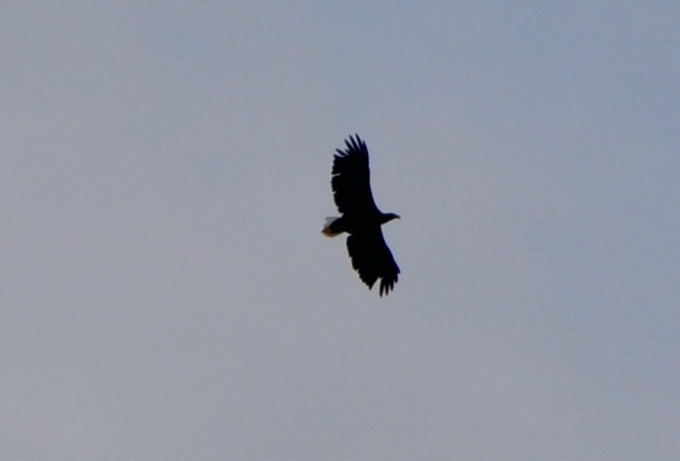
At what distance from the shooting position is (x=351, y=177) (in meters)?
48.8

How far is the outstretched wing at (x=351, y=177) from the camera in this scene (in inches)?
1919

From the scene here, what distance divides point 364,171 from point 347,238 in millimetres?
1870

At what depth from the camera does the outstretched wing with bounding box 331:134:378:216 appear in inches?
1919

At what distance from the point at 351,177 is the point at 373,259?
7.89 feet

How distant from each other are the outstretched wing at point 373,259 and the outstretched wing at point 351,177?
1.06 metres

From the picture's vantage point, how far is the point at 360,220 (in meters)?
49.2

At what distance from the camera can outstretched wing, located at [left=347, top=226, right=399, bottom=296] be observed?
164ft

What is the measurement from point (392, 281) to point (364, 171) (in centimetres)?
315

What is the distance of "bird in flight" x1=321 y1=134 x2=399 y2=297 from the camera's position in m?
48.8

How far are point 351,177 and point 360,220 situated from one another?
41.6 inches

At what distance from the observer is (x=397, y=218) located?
163 feet

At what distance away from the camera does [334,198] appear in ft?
160

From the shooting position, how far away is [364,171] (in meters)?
48.8

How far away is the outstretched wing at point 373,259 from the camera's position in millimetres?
49906
